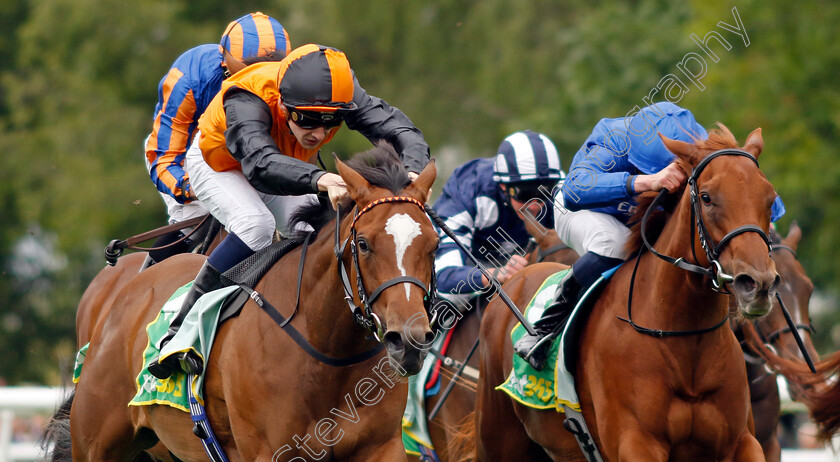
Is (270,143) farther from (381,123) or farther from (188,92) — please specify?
(188,92)

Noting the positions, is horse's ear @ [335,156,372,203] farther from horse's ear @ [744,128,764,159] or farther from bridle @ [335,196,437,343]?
horse's ear @ [744,128,764,159]

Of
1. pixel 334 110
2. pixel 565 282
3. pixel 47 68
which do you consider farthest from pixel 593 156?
pixel 47 68

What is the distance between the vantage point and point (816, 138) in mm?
17578

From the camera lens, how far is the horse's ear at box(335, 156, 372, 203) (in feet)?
15.0

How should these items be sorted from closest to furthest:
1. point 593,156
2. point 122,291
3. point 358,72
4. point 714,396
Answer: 1. point 714,396
2. point 593,156
3. point 122,291
4. point 358,72

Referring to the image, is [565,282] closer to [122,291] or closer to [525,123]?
[122,291]

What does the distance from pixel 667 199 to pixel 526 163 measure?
7.31ft

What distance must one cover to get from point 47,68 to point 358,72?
6298 millimetres

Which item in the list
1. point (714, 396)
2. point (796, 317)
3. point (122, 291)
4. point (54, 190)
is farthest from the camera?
point (54, 190)

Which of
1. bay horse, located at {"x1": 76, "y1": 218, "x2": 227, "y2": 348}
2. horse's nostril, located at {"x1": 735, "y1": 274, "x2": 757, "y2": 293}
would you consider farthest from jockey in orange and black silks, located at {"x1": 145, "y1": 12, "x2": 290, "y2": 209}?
horse's nostril, located at {"x1": 735, "y1": 274, "x2": 757, "y2": 293}

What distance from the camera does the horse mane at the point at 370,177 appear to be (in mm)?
4598

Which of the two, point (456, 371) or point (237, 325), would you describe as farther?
point (456, 371)

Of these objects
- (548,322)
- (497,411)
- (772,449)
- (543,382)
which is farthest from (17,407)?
(772,449)

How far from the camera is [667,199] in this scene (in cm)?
534
